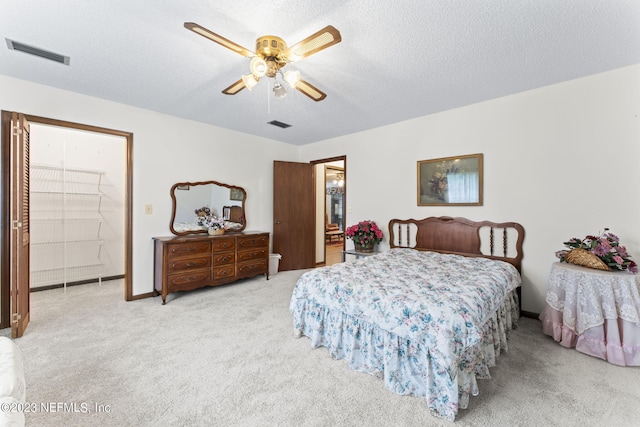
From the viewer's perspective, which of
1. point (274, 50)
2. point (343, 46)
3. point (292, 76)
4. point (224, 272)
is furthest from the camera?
point (224, 272)

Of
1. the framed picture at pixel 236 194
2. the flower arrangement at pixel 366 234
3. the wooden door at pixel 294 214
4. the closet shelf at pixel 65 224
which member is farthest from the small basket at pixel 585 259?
the closet shelf at pixel 65 224

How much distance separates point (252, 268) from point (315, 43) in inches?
136

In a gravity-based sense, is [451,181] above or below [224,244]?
above

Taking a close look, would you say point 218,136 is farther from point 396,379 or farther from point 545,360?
point 545,360

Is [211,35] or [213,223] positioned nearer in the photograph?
[211,35]

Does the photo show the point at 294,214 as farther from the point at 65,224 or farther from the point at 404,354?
the point at 404,354

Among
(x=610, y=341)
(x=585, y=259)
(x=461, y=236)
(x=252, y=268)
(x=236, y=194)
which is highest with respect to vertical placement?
(x=236, y=194)

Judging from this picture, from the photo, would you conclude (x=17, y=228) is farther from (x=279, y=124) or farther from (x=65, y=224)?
(x=279, y=124)

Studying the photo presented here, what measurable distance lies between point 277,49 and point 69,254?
4608 millimetres

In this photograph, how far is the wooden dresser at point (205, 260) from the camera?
351 cm

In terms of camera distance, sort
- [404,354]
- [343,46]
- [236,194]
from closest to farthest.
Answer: [404,354]
[343,46]
[236,194]

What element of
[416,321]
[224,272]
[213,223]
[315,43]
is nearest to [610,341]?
[416,321]

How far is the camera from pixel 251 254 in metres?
4.37

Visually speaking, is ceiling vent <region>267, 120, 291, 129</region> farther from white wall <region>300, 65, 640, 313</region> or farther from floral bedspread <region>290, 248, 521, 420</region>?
floral bedspread <region>290, 248, 521, 420</region>
